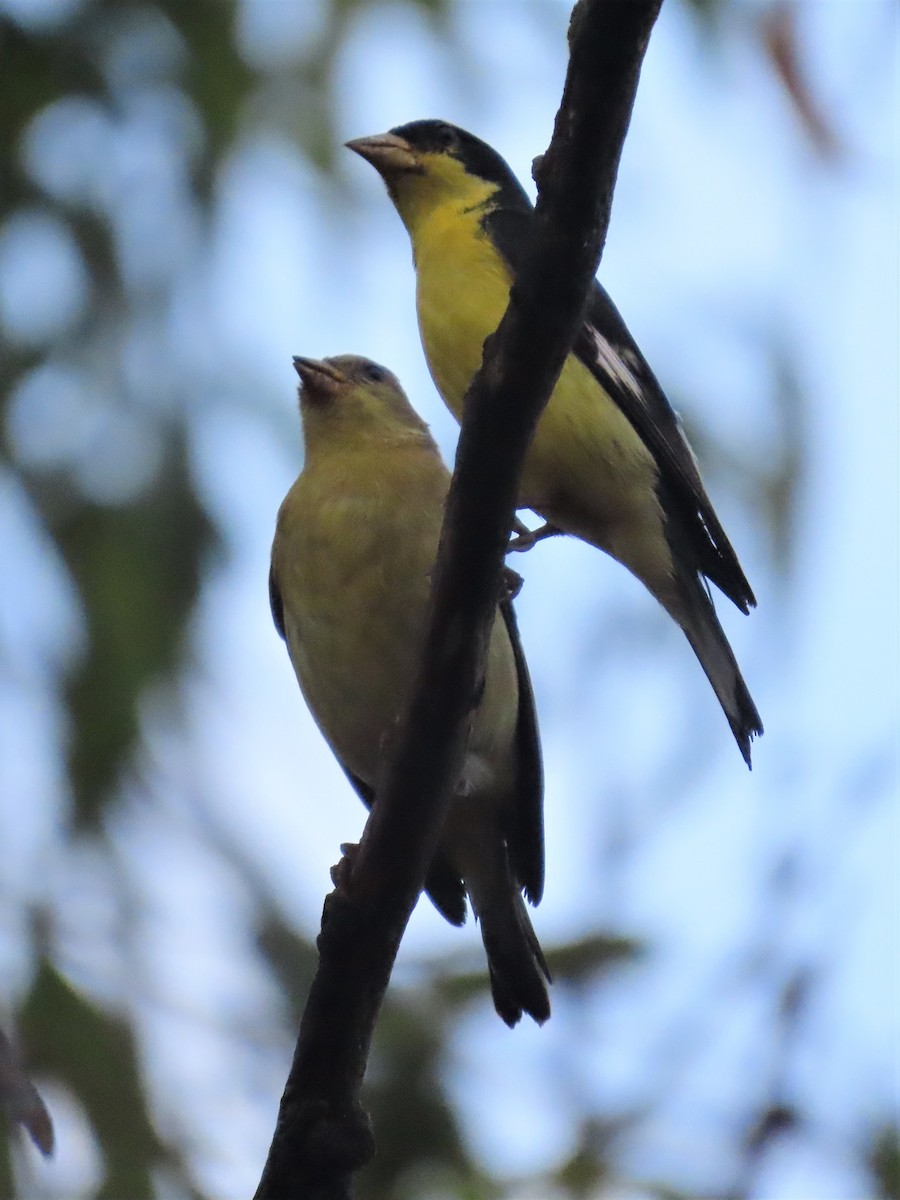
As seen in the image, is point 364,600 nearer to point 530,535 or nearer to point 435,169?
point 530,535

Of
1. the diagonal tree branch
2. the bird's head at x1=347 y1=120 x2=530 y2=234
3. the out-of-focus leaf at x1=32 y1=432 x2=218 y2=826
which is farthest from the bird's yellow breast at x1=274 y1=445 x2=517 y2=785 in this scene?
the diagonal tree branch

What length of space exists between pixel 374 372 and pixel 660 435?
102cm

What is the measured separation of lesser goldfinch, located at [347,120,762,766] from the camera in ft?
15.5

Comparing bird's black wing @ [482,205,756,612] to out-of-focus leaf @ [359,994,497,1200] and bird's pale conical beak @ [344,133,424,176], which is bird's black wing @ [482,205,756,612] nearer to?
bird's pale conical beak @ [344,133,424,176]

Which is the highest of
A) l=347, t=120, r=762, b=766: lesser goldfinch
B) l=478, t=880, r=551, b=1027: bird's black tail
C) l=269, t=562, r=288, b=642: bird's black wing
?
l=347, t=120, r=762, b=766: lesser goldfinch

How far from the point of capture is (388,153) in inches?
218

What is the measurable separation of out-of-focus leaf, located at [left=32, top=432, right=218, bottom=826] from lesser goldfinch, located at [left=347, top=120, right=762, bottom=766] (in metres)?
1.06

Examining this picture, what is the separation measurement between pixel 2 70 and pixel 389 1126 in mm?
3424

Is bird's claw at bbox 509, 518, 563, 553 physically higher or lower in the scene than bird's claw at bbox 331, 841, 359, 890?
higher

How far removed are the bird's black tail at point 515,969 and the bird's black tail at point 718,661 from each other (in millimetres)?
811

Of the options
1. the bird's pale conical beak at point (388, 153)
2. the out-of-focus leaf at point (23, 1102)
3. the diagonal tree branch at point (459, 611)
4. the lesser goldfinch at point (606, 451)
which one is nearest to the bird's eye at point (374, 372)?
the lesser goldfinch at point (606, 451)

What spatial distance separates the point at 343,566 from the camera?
4.39 metres

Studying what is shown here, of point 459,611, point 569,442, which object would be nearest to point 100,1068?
point 569,442

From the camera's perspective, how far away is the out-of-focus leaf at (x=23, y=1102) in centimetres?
254
